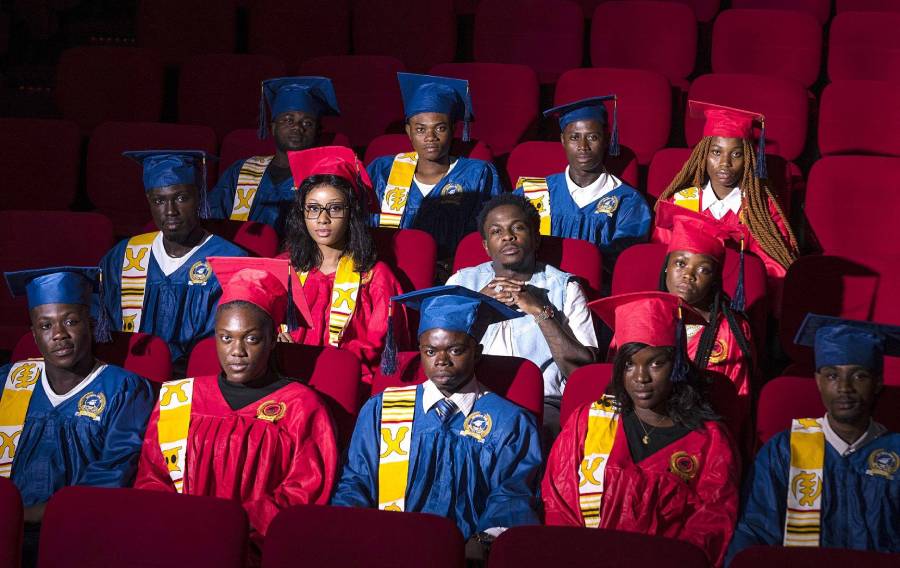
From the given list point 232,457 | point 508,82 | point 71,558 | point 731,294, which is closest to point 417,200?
point 508,82

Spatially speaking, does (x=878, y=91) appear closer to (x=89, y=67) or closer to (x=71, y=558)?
(x=89, y=67)

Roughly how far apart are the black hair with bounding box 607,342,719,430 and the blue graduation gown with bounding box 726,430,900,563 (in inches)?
7.2

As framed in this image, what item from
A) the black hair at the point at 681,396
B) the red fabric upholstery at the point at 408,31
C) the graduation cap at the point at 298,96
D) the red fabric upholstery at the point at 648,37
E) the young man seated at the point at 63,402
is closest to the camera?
the black hair at the point at 681,396

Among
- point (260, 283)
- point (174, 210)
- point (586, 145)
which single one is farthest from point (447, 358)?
point (586, 145)

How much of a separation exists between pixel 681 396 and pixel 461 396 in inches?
22.9

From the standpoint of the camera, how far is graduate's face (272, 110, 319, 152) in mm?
4836

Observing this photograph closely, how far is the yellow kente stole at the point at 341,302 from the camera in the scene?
3.94 meters

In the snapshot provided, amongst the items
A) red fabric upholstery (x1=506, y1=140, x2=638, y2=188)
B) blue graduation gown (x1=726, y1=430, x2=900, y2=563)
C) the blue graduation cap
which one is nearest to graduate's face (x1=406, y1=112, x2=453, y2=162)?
the blue graduation cap

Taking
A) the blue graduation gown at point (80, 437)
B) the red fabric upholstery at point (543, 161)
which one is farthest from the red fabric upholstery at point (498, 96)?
the blue graduation gown at point (80, 437)

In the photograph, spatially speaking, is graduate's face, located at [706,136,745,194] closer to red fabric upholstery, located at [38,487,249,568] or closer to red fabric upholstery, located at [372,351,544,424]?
red fabric upholstery, located at [372,351,544,424]

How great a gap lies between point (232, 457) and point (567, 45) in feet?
10.3

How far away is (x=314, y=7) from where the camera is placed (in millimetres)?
5820

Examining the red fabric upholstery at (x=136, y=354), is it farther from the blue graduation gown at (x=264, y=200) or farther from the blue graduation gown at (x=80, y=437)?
the blue graduation gown at (x=264, y=200)

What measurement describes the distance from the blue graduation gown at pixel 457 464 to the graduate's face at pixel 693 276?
0.74 m
